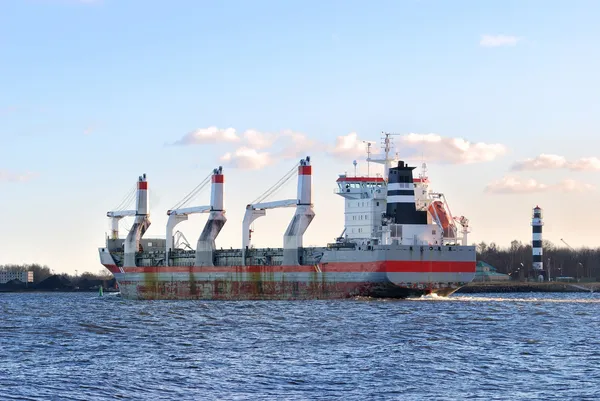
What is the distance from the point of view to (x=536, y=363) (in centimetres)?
2616

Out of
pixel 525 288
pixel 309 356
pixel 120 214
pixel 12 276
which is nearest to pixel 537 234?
pixel 525 288

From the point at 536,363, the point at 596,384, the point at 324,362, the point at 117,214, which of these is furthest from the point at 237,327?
the point at 117,214

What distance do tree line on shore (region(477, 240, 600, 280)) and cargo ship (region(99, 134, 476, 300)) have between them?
65518mm

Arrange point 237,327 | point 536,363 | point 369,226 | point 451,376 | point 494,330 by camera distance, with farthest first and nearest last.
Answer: point 369,226
point 237,327
point 494,330
point 536,363
point 451,376

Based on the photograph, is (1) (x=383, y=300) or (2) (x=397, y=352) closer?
(2) (x=397, y=352)

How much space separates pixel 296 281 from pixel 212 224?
1087 centimetres

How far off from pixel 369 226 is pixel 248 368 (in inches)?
1324

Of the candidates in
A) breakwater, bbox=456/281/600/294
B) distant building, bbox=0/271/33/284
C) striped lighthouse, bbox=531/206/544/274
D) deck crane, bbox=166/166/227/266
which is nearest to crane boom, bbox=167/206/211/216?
deck crane, bbox=166/166/227/266

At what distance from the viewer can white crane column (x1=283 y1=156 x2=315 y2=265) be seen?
5953 cm

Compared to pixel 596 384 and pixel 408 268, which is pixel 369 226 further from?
pixel 596 384

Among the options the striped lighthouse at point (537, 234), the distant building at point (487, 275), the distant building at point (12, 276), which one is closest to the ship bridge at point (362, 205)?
the striped lighthouse at point (537, 234)

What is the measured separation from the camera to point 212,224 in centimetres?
6806

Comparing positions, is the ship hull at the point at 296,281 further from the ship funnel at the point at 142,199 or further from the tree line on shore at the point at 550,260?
the tree line on shore at the point at 550,260

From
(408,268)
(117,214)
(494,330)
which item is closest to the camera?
(494,330)
